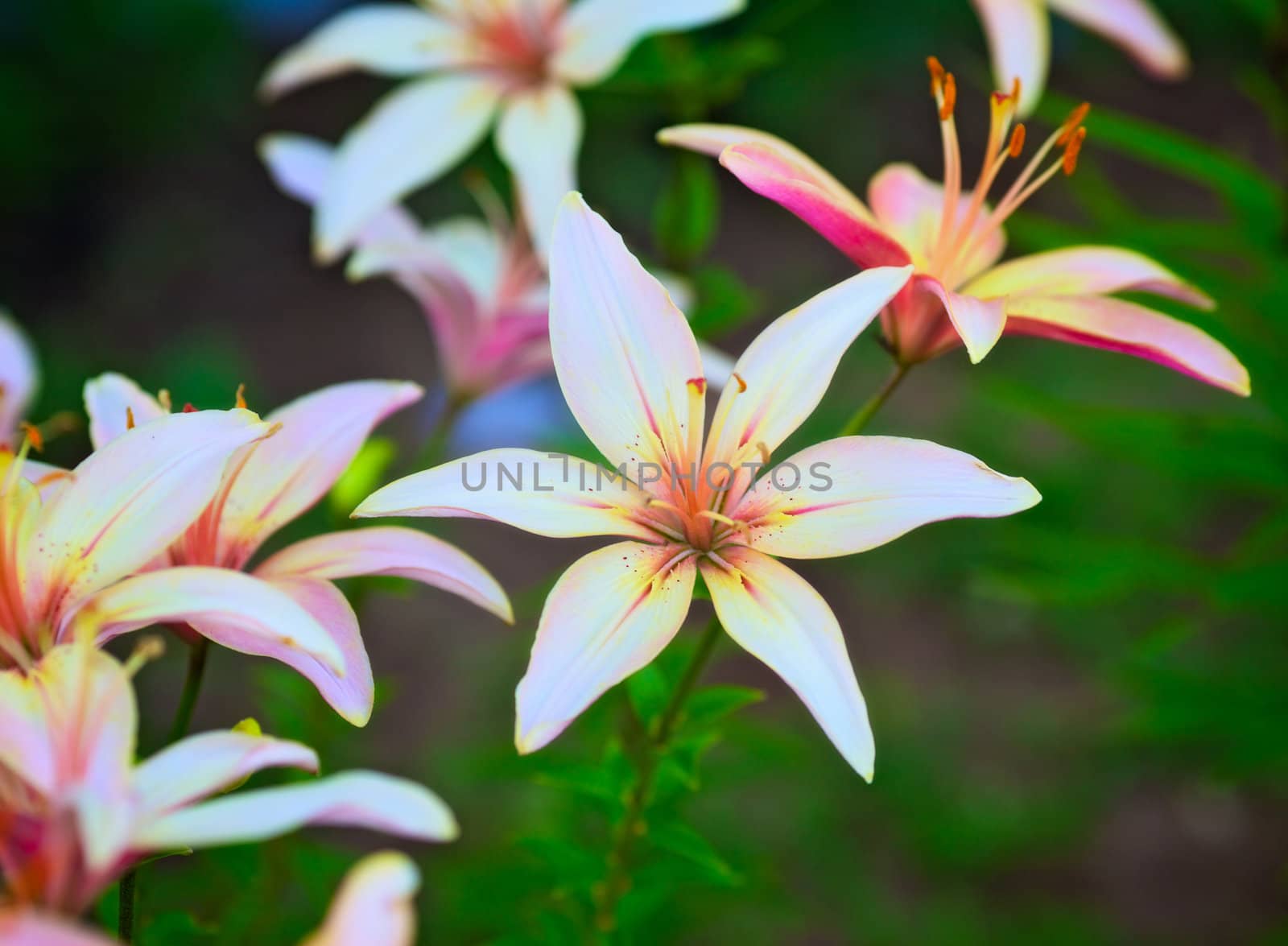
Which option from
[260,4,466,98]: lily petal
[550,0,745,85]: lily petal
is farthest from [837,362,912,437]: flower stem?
[260,4,466,98]: lily petal

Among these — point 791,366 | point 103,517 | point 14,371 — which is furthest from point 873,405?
point 14,371

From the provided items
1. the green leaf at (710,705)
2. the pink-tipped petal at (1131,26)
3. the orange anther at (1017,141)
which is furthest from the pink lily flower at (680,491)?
the pink-tipped petal at (1131,26)

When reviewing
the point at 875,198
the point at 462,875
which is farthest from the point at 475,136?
the point at 462,875

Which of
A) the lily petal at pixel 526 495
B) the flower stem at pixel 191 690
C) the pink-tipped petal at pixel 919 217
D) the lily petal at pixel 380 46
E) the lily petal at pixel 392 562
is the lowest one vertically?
the flower stem at pixel 191 690

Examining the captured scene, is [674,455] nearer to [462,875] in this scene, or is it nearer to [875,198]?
[875,198]

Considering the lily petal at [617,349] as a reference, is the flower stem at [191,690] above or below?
below

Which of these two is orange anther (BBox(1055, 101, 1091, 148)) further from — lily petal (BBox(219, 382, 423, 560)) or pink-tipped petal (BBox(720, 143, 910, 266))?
lily petal (BBox(219, 382, 423, 560))

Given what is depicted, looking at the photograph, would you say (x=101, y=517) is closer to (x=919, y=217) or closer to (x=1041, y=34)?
(x=919, y=217)

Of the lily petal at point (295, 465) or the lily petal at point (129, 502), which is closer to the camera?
the lily petal at point (129, 502)

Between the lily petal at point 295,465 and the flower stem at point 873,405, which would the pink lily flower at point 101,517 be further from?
the flower stem at point 873,405
